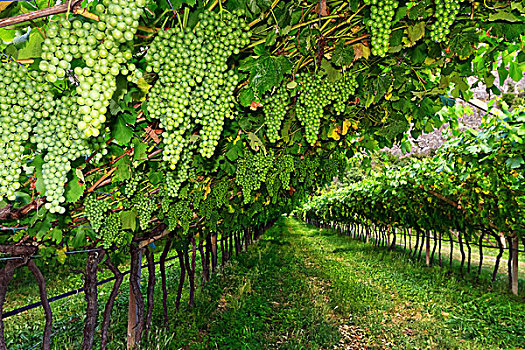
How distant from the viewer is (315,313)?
6.17 meters

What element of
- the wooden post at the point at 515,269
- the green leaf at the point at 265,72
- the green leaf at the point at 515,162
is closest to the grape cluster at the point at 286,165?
the green leaf at the point at 265,72

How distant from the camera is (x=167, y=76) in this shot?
101cm

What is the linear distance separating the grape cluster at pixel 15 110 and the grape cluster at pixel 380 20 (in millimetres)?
1190

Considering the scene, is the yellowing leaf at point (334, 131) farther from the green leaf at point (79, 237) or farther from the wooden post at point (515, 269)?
the wooden post at point (515, 269)

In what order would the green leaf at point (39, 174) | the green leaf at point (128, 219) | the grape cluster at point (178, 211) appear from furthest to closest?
the grape cluster at point (178, 211) < the green leaf at point (128, 219) < the green leaf at point (39, 174)

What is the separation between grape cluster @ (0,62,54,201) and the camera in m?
0.85

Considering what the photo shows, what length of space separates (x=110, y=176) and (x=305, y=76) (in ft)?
5.40

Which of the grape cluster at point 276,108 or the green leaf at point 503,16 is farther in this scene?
the grape cluster at point 276,108

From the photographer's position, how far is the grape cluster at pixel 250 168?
101 inches

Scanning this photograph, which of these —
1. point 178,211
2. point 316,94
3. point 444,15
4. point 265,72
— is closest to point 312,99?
point 316,94

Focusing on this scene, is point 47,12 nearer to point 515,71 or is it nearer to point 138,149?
point 138,149

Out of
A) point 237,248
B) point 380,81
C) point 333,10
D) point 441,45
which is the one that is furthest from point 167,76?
point 237,248

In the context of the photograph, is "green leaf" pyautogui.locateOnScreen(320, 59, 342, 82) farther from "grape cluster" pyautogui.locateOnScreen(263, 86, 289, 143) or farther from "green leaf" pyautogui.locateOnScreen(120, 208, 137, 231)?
"green leaf" pyautogui.locateOnScreen(120, 208, 137, 231)

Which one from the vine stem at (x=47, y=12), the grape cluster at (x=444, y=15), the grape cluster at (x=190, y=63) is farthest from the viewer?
the grape cluster at (x=444, y=15)
